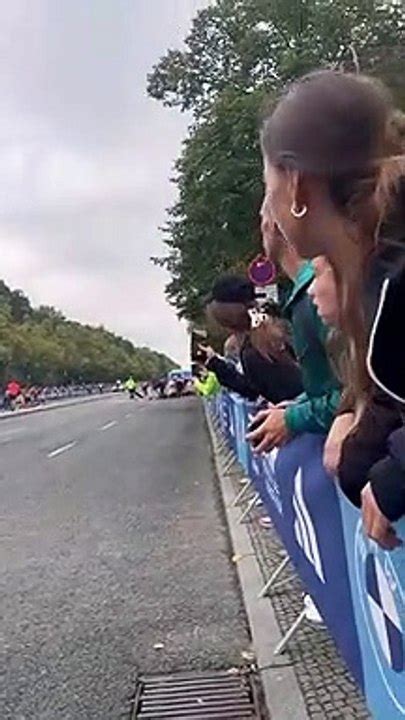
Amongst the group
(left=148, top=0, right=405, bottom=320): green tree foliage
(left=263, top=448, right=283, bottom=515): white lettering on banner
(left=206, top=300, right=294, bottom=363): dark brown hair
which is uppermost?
(left=148, top=0, right=405, bottom=320): green tree foliage

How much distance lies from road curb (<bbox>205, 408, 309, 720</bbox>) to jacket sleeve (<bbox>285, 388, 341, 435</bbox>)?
1144 millimetres

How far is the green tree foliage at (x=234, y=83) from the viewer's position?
77.2ft

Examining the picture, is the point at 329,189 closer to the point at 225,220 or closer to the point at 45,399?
the point at 225,220

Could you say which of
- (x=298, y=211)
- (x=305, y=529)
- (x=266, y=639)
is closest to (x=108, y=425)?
(x=266, y=639)

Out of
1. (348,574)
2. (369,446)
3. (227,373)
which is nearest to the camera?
(369,446)

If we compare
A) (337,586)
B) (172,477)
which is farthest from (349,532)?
(172,477)

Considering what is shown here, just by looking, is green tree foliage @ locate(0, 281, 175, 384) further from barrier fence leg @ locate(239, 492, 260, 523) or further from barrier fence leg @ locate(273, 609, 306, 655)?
barrier fence leg @ locate(273, 609, 306, 655)

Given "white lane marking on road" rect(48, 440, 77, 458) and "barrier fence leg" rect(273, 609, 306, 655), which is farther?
"white lane marking on road" rect(48, 440, 77, 458)

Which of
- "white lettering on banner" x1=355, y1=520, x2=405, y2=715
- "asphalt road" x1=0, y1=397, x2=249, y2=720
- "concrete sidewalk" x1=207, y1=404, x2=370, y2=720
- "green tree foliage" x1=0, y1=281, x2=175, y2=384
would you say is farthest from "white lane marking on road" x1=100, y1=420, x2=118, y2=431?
"green tree foliage" x1=0, y1=281, x2=175, y2=384

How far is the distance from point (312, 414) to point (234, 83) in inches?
1020

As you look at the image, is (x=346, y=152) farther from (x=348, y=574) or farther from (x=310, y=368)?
(x=310, y=368)

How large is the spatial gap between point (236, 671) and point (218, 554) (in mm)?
3110

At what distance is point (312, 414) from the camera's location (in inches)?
151

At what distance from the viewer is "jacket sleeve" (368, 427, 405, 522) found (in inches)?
80.9
